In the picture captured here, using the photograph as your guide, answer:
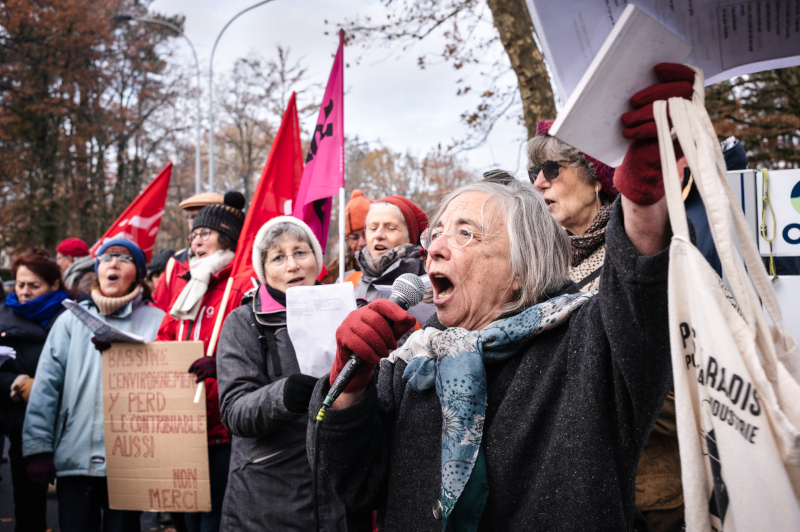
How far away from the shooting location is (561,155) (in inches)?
99.2

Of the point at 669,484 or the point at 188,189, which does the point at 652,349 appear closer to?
the point at 669,484

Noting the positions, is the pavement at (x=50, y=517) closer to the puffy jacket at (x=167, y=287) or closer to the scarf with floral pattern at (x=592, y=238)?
the puffy jacket at (x=167, y=287)

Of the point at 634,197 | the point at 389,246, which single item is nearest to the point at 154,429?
the point at 389,246

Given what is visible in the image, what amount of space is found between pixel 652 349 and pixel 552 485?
0.44 m

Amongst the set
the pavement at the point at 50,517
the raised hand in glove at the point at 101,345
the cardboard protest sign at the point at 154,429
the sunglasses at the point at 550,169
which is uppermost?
the sunglasses at the point at 550,169

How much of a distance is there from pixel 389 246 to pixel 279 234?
100 cm

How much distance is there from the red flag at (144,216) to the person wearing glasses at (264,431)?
418 cm

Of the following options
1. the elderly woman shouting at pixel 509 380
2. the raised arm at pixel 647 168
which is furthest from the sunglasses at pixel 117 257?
the raised arm at pixel 647 168

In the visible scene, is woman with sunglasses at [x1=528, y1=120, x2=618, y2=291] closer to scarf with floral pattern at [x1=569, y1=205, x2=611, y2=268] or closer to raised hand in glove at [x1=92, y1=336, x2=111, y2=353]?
scarf with floral pattern at [x1=569, y1=205, x2=611, y2=268]

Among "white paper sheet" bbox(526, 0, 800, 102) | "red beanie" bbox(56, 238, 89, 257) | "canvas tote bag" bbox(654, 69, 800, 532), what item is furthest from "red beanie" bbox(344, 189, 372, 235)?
"red beanie" bbox(56, 238, 89, 257)

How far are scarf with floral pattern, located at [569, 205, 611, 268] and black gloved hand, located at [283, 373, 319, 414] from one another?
123cm

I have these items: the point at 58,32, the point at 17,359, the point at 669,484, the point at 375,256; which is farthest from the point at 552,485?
the point at 58,32

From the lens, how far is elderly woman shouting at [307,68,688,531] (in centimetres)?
128

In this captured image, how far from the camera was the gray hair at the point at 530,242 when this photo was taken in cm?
176
